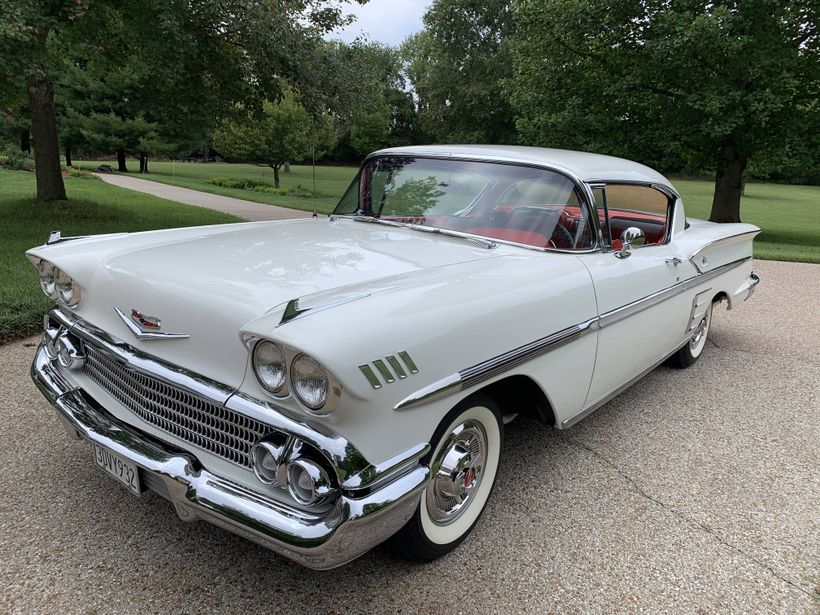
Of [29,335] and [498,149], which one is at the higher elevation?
[498,149]

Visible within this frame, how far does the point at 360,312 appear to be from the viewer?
1.82 metres

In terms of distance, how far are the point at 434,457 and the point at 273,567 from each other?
0.77 metres

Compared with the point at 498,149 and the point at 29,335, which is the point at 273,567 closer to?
the point at 498,149

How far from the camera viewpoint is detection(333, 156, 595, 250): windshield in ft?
9.61

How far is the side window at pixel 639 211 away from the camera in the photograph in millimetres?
3406

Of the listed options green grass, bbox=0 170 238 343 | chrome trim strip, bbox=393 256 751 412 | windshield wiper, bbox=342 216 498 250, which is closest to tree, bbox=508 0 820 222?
green grass, bbox=0 170 238 343

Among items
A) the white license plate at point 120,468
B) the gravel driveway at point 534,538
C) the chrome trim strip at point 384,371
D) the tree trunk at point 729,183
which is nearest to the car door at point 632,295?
the gravel driveway at point 534,538

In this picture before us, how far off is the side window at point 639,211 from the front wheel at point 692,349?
867 mm

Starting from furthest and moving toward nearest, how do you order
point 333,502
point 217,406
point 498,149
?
point 498,149
point 217,406
point 333,502

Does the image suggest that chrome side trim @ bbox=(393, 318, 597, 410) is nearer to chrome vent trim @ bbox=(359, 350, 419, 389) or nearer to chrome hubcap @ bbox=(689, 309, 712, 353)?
chrome vent trim @ bbox=(359, 350, 419, 389)

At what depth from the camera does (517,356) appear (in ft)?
7.48

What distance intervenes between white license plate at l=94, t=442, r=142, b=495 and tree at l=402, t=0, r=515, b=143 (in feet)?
102

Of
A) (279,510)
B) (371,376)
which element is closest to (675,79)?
(371,376)

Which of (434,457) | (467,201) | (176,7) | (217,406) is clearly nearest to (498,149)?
(467,201)
